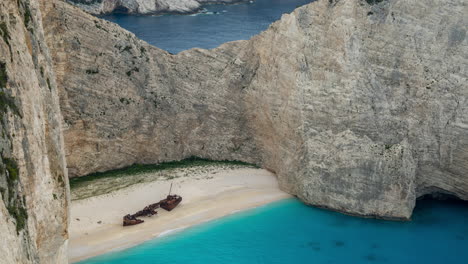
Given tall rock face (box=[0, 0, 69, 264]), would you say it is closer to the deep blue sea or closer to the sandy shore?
the sandy shore

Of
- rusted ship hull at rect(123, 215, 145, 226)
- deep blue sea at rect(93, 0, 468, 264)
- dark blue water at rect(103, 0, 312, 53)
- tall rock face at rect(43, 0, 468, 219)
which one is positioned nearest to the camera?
deep blue sea at rect(93, 0, 468, 264)

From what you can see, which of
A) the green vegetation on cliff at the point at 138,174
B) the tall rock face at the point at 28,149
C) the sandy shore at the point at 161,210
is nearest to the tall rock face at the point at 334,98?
the green vegetation on cliff at the point at 138,174

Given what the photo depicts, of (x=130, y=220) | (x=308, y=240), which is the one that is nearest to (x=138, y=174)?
(x=130, y=220)

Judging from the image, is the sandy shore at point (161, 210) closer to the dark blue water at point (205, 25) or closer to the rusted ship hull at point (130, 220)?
the rusted ship hull at point (130, 220)

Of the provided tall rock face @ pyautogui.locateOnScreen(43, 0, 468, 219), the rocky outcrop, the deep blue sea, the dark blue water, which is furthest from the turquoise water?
the rocky outcrop

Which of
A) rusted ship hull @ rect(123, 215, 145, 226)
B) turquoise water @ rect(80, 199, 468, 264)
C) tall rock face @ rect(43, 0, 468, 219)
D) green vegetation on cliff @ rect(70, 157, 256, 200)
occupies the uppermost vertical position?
tall rock face @ rect(43, 0, 468, 219)

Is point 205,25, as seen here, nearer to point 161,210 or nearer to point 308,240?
point 161,210

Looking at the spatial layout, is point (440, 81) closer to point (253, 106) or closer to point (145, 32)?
point (253, 106)

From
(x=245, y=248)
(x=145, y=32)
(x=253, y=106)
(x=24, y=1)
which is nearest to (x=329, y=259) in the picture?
(x=245, y=248)
